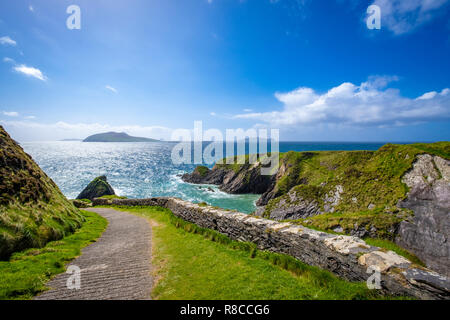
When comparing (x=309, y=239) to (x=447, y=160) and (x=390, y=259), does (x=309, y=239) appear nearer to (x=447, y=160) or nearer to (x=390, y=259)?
(x=390, y=259)

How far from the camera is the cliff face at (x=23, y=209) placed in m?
8.14

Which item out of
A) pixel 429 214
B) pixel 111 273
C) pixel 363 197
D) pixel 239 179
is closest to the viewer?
pixel 111 273

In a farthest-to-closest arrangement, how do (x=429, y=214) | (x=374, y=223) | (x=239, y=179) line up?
(x=239, y=179) < (x=374, y=223) < (x=429, y=214)

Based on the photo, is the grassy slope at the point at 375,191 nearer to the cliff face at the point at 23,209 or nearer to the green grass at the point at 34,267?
the green grass at the point at 34,267

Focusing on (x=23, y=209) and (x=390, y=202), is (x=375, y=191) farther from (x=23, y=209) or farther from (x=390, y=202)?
(x=23, y=209)

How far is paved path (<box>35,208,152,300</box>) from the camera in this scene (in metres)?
5.75

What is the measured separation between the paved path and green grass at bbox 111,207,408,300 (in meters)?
0.61

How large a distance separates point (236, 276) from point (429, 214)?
12883 millimetres

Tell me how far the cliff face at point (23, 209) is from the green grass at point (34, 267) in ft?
1.88

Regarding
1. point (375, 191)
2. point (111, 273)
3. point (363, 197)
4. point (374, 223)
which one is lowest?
point (111, 273)

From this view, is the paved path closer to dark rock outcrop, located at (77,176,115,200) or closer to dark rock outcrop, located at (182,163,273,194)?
dark rock outcrop, located at (77,176,115,200)

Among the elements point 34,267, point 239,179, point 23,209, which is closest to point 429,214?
point 34,267

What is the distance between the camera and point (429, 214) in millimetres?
11016
